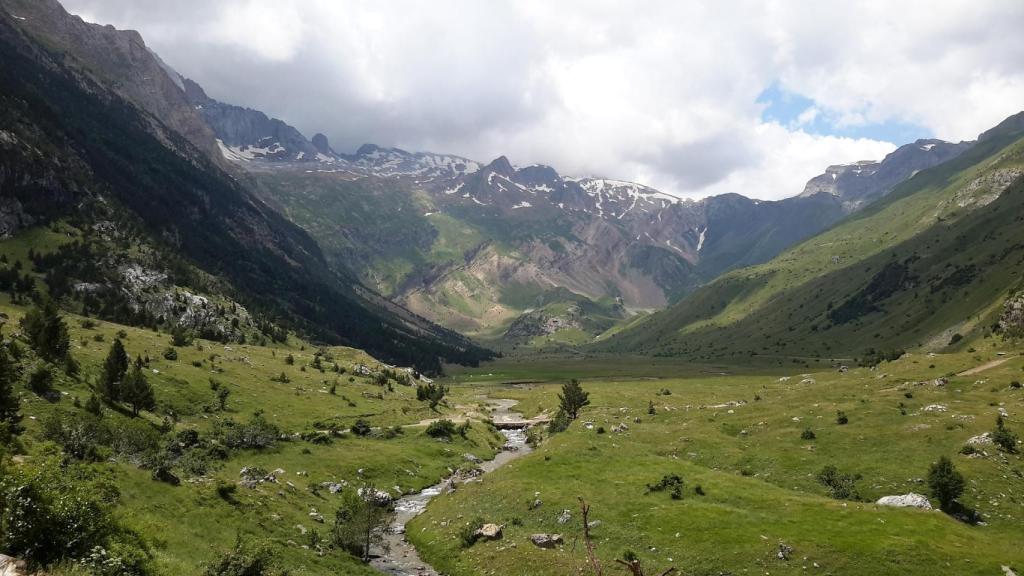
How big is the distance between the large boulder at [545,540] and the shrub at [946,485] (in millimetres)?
32417

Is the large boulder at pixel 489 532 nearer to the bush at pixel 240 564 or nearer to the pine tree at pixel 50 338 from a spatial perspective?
the bush at pixel 240 564

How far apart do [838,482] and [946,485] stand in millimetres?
9326

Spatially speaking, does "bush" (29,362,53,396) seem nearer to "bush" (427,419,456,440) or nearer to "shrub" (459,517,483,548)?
"shrub" (459,517,483,548)

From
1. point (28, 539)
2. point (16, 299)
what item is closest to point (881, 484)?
point (28, 539)

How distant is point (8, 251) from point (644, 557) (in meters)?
190

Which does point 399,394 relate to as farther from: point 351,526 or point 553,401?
point 351,526

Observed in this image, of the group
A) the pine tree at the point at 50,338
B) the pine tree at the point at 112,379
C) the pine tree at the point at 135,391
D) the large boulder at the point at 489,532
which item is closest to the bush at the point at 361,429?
the pine tree at the point at 135,391

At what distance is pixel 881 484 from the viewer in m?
53.3

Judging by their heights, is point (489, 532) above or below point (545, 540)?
below

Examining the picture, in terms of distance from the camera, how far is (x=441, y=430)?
94000mm

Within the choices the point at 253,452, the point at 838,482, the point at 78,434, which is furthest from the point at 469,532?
the point at 838,482

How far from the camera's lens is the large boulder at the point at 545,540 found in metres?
45.0

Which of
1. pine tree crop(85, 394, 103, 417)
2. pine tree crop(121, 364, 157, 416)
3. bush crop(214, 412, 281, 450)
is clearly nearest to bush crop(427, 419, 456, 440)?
bush crop(214, 412, 281, 450)

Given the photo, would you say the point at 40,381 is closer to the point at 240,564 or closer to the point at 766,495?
the point at 240,564
